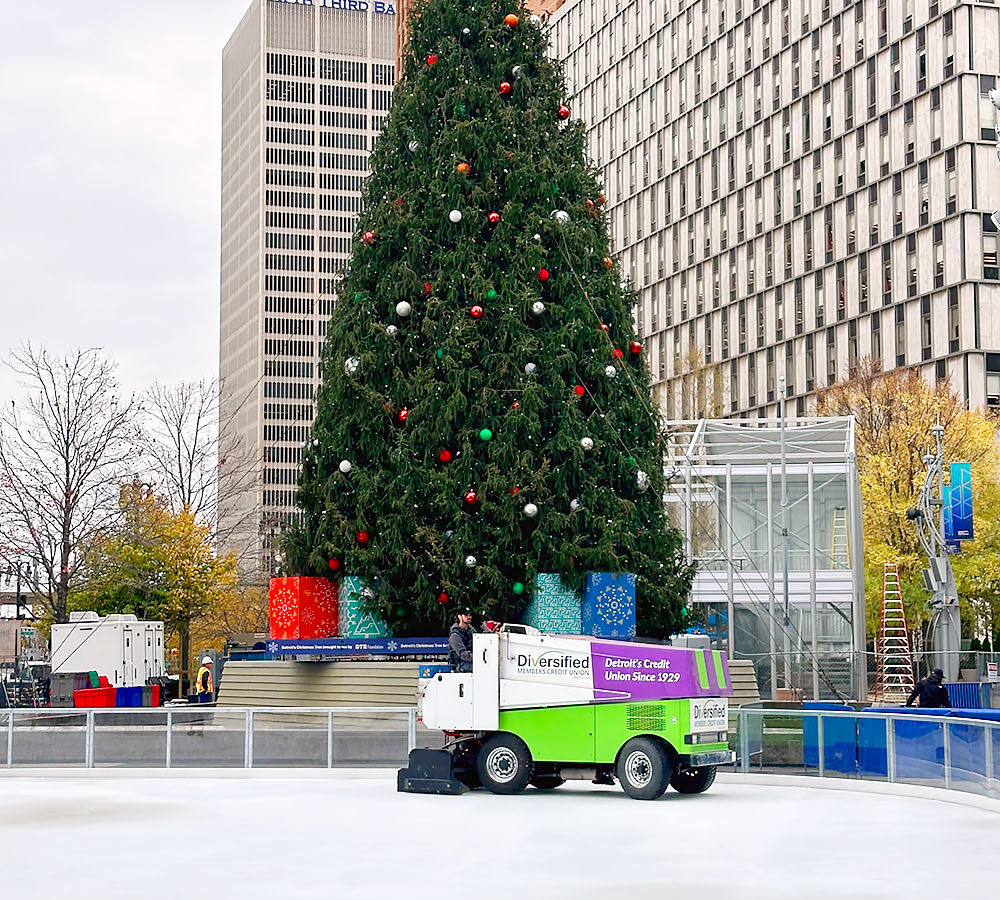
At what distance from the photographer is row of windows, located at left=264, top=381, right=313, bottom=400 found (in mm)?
174000

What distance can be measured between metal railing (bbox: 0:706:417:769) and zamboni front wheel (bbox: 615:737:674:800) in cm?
508

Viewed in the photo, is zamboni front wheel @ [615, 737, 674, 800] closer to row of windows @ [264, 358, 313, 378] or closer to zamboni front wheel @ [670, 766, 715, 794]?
zamboni front wheel @ [670, 766, 715, 794]

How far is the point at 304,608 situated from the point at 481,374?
5.65 metres

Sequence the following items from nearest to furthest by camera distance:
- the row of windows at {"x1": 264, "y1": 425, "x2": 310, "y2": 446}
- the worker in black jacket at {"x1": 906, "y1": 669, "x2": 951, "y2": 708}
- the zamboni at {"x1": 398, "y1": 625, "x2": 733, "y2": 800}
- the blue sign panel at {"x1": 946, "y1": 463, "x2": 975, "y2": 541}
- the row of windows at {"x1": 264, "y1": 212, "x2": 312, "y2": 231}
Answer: the zamboni at {"x1": 398, "y1": 625, "x2": 733, "y2": 800} → the worker in black jacket at {"x1": 906, "y1": 669, "x2": 951, "y2": 708} → the blue sign panel at {"x1": 946, "y1": 463, "x2": 975, "y2": 541} → the row of windows at {"x1": 264, "y1": 425, "x2": 310, "y2": 446} → the row of windows at {"x1": 264, "y1": 212, "x2": 312, "y2": 231}

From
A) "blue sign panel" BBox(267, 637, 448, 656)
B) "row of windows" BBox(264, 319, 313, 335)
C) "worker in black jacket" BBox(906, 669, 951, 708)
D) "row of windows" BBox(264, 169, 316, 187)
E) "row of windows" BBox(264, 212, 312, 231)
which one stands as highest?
"row of windows" BBox(264, 169, 316, 187)

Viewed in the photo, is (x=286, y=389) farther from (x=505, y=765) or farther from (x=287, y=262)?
(x=505, y=765)

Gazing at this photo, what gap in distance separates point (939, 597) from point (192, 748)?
24.9m

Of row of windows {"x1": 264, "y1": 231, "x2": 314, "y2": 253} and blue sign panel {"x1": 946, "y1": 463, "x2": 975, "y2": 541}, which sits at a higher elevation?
row of windows {"x1": 264, "y1": 231, "x2": 314, "y2": 253}

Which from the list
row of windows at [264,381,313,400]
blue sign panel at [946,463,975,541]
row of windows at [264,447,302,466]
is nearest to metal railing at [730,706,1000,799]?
blue sign panel at [946,463,975,541]

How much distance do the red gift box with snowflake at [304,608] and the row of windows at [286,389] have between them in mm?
143523

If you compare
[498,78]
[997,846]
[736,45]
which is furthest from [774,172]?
[997,846]

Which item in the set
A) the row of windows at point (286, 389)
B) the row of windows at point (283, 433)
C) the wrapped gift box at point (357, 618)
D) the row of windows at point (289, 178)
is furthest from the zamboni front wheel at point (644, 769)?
the row of windows at point (289, 178)

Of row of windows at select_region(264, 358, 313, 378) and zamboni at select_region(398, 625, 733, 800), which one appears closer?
zamboni at select_region(398, 625, 733, 800)

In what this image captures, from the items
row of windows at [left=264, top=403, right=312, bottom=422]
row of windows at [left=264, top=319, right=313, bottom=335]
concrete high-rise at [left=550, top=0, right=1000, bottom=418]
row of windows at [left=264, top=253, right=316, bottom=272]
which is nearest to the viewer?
concrete high-rise at [left=550, top=0, right=1000, bottom=418]
